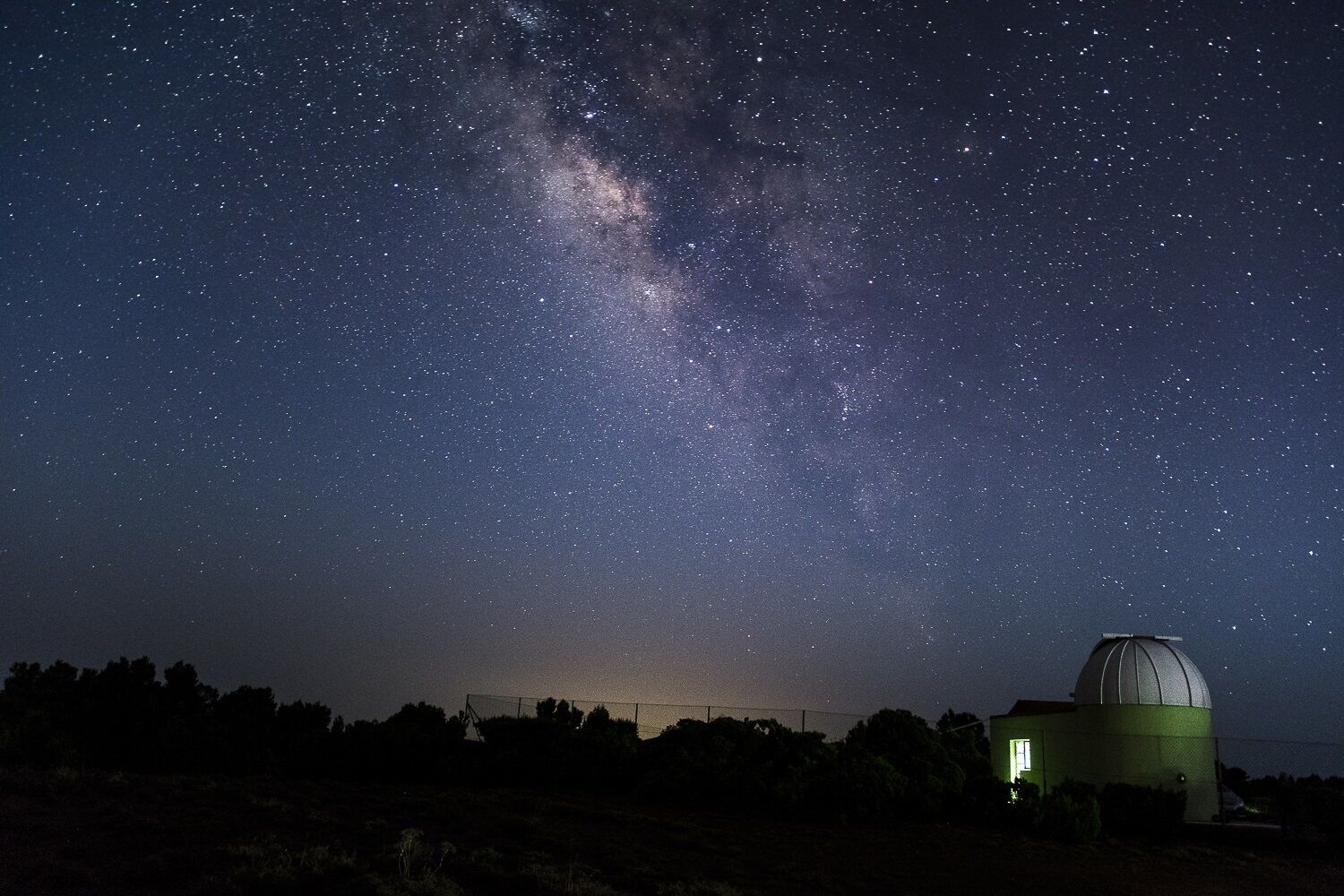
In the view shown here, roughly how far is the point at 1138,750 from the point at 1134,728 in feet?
3.21

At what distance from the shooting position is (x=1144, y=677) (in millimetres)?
23703

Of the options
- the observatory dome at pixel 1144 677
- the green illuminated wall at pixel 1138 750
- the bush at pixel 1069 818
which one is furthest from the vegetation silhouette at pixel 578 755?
the observatory dome at pixel 1144 677

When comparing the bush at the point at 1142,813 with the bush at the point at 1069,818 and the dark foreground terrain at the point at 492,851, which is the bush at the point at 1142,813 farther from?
the bush at the point at 1069,818

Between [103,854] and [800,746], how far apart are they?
12.6 metres

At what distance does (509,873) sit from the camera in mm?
7777

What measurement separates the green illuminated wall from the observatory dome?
0.32m

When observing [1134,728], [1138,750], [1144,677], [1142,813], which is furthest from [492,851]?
[1144,677]

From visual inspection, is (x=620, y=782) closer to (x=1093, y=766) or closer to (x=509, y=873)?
(x=509, y=873)

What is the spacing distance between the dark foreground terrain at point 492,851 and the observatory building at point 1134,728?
6237mm

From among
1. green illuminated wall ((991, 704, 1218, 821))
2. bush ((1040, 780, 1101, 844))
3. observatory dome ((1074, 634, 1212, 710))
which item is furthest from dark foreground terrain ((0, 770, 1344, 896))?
observatory dome ((1074, 634, 1212, 710))

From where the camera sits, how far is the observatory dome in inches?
926

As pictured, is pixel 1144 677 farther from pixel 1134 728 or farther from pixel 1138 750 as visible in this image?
pixel 1138 750

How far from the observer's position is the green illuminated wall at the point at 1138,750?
21.8m

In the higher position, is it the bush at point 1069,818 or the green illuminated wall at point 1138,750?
the green illuminated wall at point 1138,750
